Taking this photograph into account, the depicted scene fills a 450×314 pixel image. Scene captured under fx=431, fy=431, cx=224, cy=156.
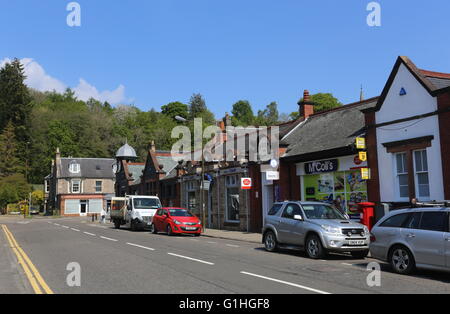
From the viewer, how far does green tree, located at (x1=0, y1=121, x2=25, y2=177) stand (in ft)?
255

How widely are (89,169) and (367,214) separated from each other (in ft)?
215

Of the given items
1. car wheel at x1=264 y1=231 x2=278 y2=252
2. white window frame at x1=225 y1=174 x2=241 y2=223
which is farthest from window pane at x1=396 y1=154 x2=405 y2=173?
white window frame at x1=225 y1=174 x2=241 y2=223

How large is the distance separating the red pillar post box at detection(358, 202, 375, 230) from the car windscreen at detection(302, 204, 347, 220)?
11.0 feet

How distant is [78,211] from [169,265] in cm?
6633

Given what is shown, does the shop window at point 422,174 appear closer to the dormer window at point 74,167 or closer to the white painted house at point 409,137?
the white painted house at point 409,137

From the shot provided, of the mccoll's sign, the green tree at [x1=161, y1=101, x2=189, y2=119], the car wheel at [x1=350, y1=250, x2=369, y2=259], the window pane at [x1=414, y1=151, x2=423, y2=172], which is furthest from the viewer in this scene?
the green tree at [x1=161, y1=101, x2=189, y2=119]

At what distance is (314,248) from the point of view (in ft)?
43.7

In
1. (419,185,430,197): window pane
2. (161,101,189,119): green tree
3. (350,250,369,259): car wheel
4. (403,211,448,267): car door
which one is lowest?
(350,250,369,259): car wheel

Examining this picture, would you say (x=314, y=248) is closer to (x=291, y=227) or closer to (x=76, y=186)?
(x=291, y=227)

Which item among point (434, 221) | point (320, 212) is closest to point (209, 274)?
point (434, 221)

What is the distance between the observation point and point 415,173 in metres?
16.9

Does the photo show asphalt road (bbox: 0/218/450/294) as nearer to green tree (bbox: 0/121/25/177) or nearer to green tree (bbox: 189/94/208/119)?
green tree (bbox: 0/121/25/177)

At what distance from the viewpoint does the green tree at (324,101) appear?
243 feet
